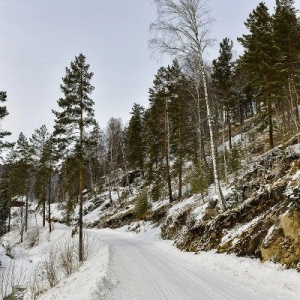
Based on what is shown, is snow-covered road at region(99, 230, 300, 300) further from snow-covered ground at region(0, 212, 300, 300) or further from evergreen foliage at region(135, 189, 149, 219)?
evergreen foliage at region(135, 189, 149, 219)

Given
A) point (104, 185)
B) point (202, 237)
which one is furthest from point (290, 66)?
point (104, 185)

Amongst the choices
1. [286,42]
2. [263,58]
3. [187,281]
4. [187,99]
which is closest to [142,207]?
[187,99]

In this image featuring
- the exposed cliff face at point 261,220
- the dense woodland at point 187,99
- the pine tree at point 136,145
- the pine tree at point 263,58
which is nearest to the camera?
the exposed cliff face at point 261,220

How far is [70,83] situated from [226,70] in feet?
61.2

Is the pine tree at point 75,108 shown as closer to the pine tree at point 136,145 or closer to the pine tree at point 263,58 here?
the pine tree at point 263,58

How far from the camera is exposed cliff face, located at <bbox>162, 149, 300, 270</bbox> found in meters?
9.48

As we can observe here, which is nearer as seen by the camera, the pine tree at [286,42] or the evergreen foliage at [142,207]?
the pine tree at [286,42]

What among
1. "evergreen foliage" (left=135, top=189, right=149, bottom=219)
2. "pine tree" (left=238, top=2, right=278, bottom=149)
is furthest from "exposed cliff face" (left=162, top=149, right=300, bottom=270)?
"evergreen foliage" (left=135, top=189, right=149, bottom=219)

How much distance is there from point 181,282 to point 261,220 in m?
4.21

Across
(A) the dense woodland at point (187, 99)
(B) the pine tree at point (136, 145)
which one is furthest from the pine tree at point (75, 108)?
(B) the pine tree at point (136, 145)

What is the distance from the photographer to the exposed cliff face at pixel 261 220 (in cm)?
948

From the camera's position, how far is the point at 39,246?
108 ft

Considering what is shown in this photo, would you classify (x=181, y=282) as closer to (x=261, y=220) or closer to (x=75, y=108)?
(x=261, y=220)

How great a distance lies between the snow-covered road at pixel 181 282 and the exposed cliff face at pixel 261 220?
119cm
